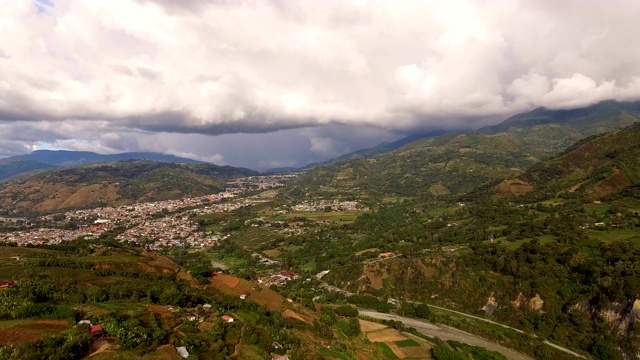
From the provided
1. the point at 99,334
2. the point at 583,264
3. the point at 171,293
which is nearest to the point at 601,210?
the point at 583,264

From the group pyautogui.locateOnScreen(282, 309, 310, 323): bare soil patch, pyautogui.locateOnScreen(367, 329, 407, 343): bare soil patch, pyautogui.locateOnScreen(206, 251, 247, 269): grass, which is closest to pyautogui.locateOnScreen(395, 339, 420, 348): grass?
pyautogui.locateOnScreen(367, 329, 407, 343): bare soil patch

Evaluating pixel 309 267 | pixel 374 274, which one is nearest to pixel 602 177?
pixel 374 274

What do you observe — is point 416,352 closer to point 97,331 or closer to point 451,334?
point 451,334

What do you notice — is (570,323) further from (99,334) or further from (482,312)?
(99,334)

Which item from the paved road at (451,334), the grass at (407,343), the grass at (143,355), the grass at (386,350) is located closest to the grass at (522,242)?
the paved road at (451,334)

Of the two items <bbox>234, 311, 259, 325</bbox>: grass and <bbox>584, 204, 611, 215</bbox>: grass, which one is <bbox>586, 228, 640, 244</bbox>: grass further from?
<bbox>234, 311, 259, 325</bbox>: grass

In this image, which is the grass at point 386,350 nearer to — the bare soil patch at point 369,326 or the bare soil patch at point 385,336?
the bare soil patch at point 385,336

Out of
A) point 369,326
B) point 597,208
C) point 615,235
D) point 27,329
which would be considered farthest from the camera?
point 597,208

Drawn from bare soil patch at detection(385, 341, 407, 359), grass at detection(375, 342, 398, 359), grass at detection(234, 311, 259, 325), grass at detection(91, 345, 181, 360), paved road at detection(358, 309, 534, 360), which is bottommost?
paved road at detection(358, 309, 534, 360)
